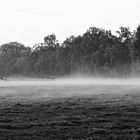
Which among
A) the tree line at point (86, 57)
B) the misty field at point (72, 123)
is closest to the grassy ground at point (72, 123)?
the misty field at point (72, 123)

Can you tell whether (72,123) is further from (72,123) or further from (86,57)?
(86,57)

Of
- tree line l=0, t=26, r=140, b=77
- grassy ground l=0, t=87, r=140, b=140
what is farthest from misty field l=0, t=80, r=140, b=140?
tree line l=0, t=26, r=140, b=77

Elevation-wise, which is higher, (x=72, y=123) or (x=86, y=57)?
(x=86, y=57)

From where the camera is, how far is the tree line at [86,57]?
115m

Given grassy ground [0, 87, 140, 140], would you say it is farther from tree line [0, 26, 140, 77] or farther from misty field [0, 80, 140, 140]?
tree line [0, 26, 140, 77]

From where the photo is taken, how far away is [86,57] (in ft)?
432

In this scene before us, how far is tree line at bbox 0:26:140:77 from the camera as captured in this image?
114919 millimetres

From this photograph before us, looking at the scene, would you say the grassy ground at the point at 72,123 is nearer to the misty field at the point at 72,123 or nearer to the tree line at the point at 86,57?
the misty field at the point at 72,123

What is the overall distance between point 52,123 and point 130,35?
4394 inches

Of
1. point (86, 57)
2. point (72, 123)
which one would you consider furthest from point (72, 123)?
point (86, 57)

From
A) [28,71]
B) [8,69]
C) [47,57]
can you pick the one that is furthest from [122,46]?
[8,69]

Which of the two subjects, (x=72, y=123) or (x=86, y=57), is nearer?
(x=72, y=123)

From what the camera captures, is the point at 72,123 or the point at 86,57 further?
the point at 86,57

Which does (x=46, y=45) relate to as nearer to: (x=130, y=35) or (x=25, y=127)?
(x=130, y=35)
